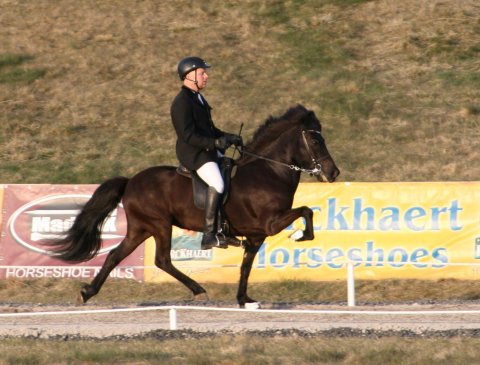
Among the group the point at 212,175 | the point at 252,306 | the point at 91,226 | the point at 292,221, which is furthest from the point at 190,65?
the point at 252,306

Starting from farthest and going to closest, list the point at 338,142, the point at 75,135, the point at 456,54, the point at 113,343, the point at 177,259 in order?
the point at 456,54 < the point at 75,135 < the point at 338,142 < the point at 177,259 < the point at 113,343

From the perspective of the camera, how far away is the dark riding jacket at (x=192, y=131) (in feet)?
38.1

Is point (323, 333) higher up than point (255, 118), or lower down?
lower down

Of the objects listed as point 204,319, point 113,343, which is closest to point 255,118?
point 204,319

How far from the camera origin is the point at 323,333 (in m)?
10.2

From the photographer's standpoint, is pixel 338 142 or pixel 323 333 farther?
pixel 338 142

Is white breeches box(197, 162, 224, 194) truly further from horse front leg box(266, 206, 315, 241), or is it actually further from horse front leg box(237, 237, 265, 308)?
horse front leg box(237, 237, 265, 308)

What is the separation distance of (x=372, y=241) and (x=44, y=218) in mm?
6062

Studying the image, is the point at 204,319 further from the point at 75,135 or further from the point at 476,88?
the point at 476,88

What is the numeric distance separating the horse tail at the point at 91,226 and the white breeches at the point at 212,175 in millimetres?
1720

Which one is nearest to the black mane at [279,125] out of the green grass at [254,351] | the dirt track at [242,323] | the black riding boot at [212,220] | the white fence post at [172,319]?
the black riding boot at [212,220]

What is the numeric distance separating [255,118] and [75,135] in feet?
16.5

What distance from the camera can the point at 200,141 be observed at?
11.6 metres

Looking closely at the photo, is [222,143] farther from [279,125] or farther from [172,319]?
[172,319]
